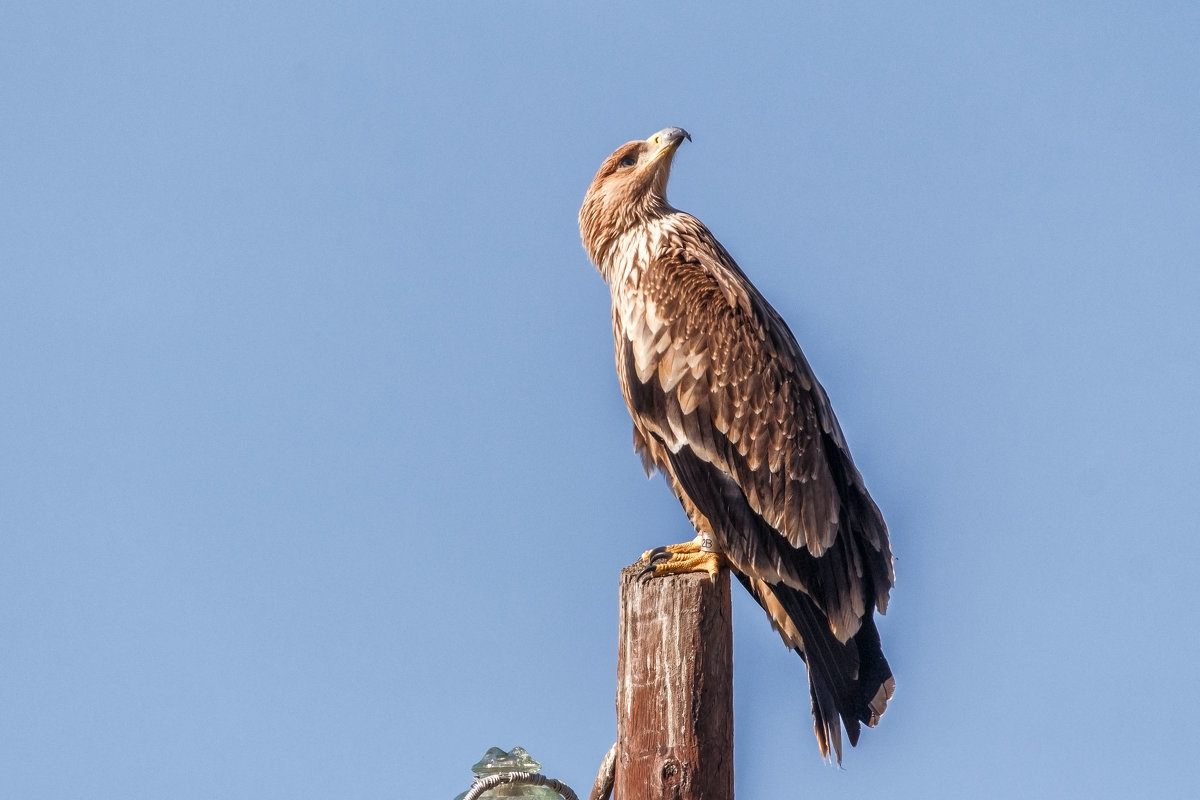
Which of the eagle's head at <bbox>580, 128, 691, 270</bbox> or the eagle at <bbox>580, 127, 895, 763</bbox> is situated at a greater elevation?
the eagle's head at <bbox>580, 128, 691, 270</bbox>

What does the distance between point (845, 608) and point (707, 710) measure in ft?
3.91

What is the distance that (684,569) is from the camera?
5266 mm

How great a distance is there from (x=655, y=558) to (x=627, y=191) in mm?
2204

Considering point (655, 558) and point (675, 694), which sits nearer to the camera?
point (675, 694)

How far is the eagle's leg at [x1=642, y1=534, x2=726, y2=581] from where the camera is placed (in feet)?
16.9

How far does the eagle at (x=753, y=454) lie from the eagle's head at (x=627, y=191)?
0.15 metres

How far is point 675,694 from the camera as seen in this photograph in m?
4.52

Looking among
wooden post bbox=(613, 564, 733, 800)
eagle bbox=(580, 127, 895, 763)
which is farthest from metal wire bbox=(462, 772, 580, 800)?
eagle bbox=(580, 127, 895, 763)

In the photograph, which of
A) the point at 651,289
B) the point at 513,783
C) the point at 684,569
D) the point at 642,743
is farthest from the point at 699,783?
the point at 651,289

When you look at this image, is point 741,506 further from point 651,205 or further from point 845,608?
point 651,205

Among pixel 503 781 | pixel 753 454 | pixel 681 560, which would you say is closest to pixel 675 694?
pixel 503 781

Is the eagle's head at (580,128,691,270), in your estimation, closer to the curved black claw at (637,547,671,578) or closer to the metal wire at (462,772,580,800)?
the curved black claw at (637,547,671,578)

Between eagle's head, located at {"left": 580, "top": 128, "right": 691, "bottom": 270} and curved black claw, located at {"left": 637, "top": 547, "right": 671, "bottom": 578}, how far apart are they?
1.92m

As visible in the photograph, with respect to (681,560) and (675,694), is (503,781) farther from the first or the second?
(681,560)
